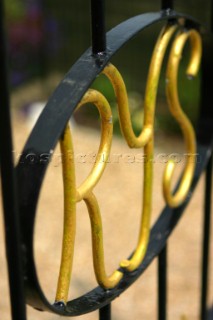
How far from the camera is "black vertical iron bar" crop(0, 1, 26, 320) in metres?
0.62

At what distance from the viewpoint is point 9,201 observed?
66cm

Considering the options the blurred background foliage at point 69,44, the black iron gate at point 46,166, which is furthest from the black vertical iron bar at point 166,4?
the blurred background foliage at point 69,44

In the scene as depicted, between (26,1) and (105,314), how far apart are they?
4.43 metres

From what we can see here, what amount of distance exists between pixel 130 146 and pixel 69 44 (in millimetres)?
4337

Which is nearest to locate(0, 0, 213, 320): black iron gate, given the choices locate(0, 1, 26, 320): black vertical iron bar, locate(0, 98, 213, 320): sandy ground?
locate(0, 1, 26, 320): black vertical iron bar

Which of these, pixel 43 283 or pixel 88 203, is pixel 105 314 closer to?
pixel 88 203

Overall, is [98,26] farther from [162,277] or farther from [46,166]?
[162,277]

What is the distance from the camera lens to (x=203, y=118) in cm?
130

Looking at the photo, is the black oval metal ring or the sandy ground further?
the sandy ground

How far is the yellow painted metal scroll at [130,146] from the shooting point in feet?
2.57

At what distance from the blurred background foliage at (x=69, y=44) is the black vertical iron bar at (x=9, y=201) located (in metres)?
3.88

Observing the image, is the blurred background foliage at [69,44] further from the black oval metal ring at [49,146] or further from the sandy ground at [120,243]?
the black oval metal ring at [49,146]

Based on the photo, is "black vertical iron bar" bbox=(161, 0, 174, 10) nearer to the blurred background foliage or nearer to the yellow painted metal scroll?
the yellow painted metal scroll

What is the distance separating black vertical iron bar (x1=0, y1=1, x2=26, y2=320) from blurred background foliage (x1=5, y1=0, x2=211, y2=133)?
3876 millimetres
